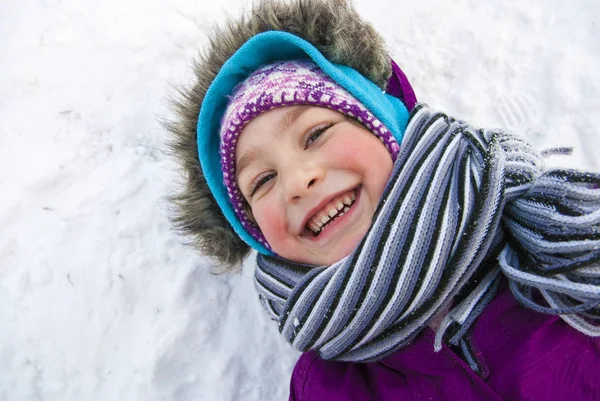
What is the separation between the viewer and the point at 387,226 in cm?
114

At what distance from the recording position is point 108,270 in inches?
75.8

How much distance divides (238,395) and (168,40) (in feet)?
6.21

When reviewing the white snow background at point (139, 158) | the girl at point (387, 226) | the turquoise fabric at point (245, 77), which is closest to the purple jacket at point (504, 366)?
the girl at point (387, 226)

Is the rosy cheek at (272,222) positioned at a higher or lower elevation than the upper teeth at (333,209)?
lower

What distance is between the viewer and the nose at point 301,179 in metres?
1.21

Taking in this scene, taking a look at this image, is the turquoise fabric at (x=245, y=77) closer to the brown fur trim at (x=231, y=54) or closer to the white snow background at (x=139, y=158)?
the brown fur trim at (x=231, y=54)

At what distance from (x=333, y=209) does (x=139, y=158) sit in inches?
51.0

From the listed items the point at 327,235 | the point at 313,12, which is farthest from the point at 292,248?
the point at 313,12

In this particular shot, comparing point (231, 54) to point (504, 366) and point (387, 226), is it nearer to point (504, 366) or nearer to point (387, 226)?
point (387, 226)

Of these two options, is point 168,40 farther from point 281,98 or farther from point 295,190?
point 295,190

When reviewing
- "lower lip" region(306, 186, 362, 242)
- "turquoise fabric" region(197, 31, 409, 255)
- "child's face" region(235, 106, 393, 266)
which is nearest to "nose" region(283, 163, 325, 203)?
"child's face" region(235, 106, 393, 266)

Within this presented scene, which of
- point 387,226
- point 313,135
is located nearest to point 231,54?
point 313,135

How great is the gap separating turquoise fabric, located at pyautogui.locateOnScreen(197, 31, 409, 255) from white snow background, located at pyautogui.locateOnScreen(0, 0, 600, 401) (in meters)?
0.54

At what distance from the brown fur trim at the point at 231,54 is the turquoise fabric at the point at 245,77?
0.08 m
